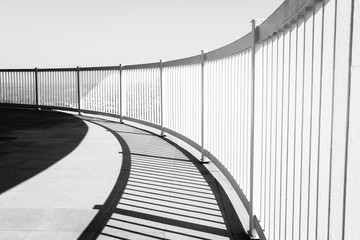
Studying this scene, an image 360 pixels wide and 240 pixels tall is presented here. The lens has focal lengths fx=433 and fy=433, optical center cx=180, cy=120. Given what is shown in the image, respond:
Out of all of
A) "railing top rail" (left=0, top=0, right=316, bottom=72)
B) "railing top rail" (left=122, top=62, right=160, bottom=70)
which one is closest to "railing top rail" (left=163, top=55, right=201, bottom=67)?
"railing top rail" (left=0, top=0, right=316, bottom=72)

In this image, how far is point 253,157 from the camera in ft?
13.1

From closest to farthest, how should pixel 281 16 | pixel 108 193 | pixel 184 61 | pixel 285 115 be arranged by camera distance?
pixel 281 16, pixel 285 115, pixel 108 193, pixel 184 61

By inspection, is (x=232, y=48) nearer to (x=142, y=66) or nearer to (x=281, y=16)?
(x=281, y=16)

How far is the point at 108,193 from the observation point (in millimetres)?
5617

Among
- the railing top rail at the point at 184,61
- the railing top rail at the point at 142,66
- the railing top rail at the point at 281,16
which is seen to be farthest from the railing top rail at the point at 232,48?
the railing top rail at the point at 142,66

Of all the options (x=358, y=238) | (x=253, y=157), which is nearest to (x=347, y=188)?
(x=358, y=238)

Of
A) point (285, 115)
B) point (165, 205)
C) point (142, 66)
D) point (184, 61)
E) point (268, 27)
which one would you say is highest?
point (142, 66)

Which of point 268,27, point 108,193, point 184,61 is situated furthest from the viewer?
point 184,61

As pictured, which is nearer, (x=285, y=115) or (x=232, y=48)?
(x=285, y=115)

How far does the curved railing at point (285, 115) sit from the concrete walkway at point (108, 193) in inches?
17.1

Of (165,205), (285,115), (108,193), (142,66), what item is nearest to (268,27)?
(285,115)

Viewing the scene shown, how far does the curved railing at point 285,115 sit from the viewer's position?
1.87 m

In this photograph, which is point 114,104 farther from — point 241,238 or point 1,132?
point 241,238

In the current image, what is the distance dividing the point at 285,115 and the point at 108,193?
3.16 metres
